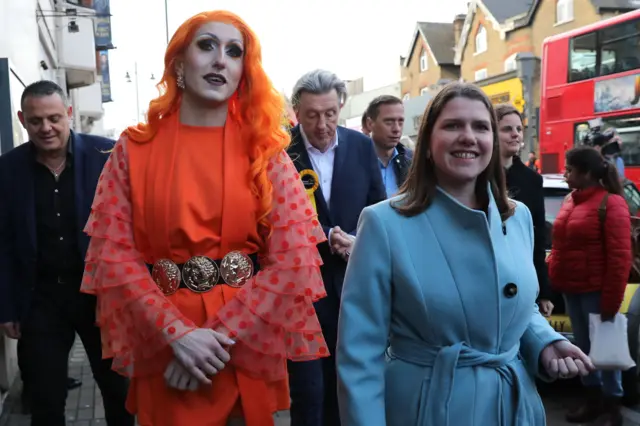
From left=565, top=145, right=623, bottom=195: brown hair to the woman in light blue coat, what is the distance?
123 inches

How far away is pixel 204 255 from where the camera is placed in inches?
102

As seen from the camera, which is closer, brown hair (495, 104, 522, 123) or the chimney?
brown hair (495, 104, 522, 123)

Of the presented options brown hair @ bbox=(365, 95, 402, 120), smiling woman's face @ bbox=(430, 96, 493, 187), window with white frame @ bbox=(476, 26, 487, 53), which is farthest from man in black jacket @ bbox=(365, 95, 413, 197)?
window with white frame @ bbox=(476, 26, 487, 53)

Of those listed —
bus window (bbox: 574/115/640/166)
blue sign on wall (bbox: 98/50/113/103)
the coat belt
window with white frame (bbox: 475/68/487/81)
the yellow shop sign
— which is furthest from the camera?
window with white frame (bbox: 475/68/487/81)

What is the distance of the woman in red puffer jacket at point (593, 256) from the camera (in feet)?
16.1

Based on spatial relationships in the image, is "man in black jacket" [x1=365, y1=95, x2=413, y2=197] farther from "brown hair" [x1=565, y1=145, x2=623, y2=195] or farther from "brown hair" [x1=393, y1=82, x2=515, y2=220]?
"brown hair" [x1=393, y1=82, x2=515, y2=220]

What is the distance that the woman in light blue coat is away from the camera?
206 cm

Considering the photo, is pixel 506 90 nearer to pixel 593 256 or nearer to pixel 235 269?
pixel 593 256

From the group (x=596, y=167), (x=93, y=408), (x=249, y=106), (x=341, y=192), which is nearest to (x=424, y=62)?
(x=596, y=167)

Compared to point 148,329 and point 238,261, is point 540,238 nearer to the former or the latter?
point 238,261

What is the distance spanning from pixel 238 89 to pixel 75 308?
1.52m

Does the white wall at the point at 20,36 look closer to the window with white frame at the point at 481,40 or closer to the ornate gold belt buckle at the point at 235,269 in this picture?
the ornate gold belt buckle at the point at 235,269

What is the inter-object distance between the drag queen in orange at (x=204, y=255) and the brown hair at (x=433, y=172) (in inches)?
23.0

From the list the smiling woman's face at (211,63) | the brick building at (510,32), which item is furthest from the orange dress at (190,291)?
the brick building at (510,32)
